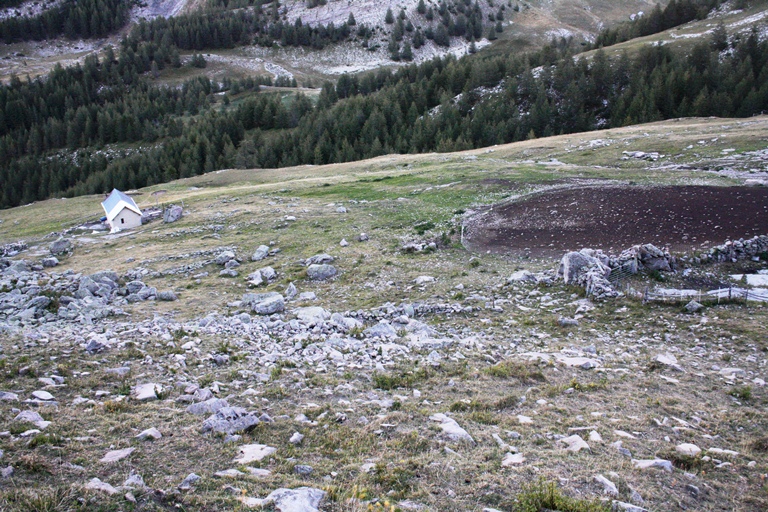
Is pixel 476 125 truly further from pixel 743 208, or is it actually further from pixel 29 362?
pixel 29 362

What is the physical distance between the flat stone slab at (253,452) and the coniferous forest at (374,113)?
8295cm

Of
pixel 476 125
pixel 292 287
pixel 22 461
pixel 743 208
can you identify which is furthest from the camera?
pixel 476 125

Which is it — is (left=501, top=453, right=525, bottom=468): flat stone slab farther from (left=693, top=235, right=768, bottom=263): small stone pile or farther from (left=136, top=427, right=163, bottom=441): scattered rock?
(left=693, top=235, right=768, bottom=263): small stone pile

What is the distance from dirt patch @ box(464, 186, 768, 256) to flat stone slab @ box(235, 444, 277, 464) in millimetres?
18392

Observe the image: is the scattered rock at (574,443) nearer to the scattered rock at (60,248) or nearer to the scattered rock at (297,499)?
the scattered rock at (297,499)

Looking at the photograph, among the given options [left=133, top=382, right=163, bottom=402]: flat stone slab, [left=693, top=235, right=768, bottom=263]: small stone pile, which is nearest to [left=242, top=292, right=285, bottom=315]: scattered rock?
[left=133, top=382, right=163, bottom=402]: flat stone slab

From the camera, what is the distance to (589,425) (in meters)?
9.17

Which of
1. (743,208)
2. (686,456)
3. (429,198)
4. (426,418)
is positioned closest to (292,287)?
(426,418)

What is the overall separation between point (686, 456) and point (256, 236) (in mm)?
29820

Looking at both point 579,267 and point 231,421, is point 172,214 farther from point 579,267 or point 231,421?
point 231,421

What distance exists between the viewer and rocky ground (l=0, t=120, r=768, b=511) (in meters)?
6.93

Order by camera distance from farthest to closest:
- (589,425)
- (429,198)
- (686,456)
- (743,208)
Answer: (429,198), (743,208), (589,425), (686,456)

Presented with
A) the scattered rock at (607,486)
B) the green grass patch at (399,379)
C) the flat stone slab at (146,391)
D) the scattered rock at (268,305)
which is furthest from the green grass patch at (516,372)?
the scattered rock at (268,305)

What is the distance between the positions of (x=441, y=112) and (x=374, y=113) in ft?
52.1
